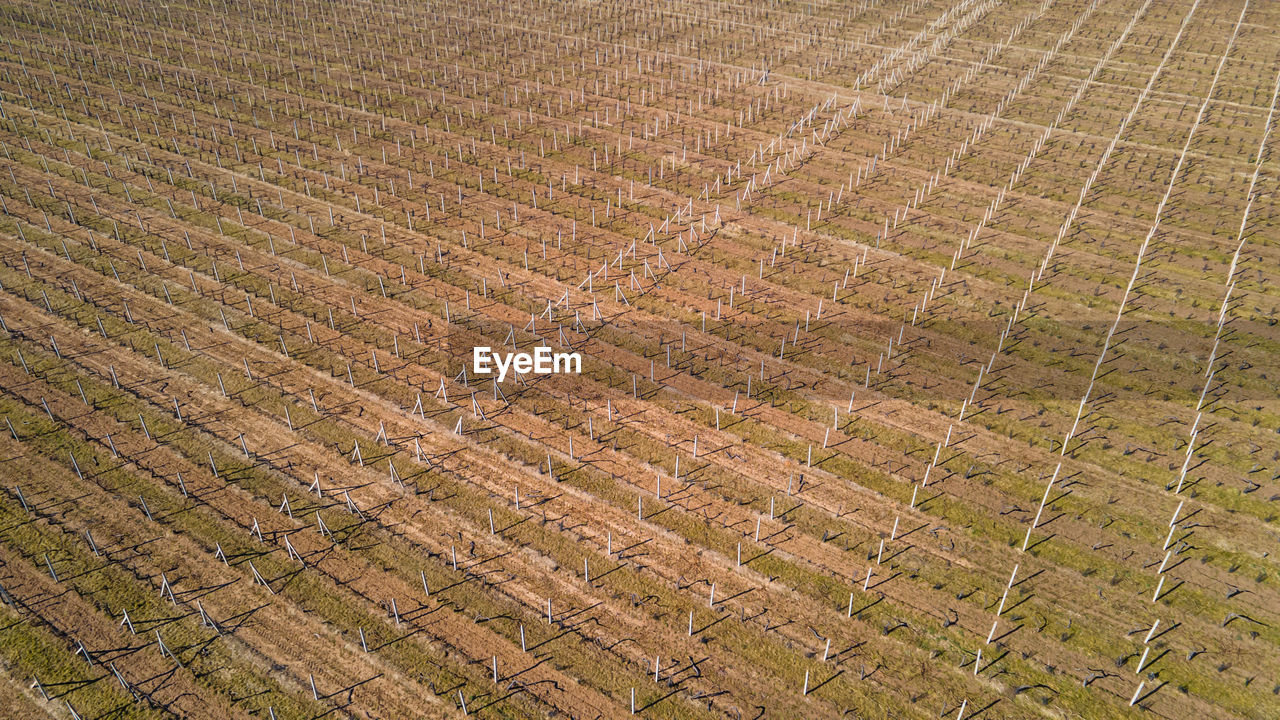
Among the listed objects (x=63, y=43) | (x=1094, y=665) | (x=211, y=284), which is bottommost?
(x=1094, y=665)

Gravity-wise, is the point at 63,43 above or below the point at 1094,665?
above

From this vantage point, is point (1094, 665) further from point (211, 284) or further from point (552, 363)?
point (211, 284)

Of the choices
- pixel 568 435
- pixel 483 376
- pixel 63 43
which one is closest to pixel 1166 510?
pixel 568 435

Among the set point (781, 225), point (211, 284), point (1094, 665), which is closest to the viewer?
point (1094, 665)

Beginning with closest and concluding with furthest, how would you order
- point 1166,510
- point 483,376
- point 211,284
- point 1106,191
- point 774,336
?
point 1166,510, point 483,376, point 774,336, point 211,284, point 1106,191

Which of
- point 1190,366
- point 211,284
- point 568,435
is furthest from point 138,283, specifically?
point 1190,366

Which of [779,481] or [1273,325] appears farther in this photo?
[1273,325]
